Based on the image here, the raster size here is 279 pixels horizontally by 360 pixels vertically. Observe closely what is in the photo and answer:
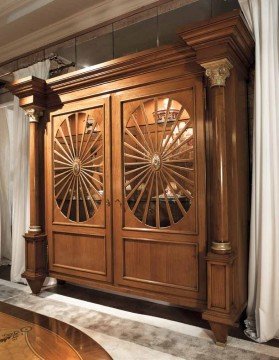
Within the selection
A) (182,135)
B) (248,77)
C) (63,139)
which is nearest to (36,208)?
(63,139)

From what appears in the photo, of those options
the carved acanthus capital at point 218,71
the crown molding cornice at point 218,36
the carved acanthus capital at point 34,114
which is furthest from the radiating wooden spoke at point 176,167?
the carved acanthus capital at point 34,114

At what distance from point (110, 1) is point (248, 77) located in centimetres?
160

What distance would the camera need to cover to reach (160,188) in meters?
2.28

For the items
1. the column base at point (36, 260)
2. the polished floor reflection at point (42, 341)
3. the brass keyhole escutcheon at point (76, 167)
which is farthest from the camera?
the column base at point (36, 260)

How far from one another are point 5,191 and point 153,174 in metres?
2.81

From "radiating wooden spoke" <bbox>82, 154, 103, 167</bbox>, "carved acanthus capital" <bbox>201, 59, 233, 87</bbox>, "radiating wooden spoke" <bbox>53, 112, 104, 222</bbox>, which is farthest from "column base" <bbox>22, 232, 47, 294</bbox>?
"carved acanthus capital" <bbox>201, 59, 233, 87</bbox>

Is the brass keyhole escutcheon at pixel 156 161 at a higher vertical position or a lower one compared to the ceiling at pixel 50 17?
lower

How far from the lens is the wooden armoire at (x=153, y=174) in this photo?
199 centimetres

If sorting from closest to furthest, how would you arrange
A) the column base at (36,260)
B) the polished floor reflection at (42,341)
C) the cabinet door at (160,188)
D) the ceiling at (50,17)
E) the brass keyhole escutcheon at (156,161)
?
the polished floor reflection at (42,341), the cabinet door at (160,188), the brass keyhole escutcheon at (156,161), the column base at (36,260), the ceiling at (50,17)

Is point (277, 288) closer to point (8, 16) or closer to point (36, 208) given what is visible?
point (36, 208)

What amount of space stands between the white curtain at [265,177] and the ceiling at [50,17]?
128cm

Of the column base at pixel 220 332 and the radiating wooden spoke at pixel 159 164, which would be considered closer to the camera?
the column base at pixel 220 332

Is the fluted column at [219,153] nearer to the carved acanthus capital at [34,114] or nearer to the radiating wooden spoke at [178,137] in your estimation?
the radiating wooden spoke at [178,137]

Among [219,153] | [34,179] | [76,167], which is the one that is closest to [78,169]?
[76,167]
